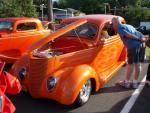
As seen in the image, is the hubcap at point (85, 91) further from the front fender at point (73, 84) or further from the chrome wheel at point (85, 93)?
the front fender at point (73, 84)

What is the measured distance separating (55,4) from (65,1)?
4260mm

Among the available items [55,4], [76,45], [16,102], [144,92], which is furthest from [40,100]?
[55,4]

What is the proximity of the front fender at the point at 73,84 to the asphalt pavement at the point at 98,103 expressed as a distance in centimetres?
34

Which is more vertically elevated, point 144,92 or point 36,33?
point 36,33

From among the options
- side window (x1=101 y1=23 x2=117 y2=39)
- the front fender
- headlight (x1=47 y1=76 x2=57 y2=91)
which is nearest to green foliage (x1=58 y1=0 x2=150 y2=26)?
side window (x1=101 y1=23 x2=117 y2=39)

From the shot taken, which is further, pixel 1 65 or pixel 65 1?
pixel 65 1

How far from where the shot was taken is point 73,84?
6297 millimetres

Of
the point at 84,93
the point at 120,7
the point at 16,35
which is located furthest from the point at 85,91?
the point at 120,7

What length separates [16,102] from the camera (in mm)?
6973

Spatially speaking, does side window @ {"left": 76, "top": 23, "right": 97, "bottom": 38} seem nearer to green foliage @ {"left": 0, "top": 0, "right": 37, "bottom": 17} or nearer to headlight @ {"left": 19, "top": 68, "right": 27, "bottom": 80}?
headlight @ {"left": 19, "top": 68, "right": 27, "bottom": 80}

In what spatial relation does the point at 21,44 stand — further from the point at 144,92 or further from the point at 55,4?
the point at 55,4

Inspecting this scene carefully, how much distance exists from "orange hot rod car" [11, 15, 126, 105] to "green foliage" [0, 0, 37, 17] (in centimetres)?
2898

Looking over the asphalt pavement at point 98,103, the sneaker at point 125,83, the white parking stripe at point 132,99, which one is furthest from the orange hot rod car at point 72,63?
the white parking stripe at point 132,99

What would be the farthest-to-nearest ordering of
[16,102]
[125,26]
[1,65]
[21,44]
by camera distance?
[21,44]
[125,26]
[16,102]
[1,65]
